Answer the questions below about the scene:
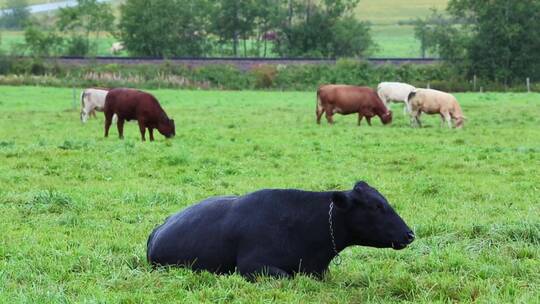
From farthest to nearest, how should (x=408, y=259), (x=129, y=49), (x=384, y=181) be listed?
(x=129, y=49) → (x=384, y=181) → (x=408, y=259)

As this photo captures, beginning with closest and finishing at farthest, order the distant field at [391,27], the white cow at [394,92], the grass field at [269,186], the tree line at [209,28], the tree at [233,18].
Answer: the grass field at [269,186]
the white cow at [394,92]
the tree line at [209,28]
the tree at [233,18]
the distant field at [391,27]

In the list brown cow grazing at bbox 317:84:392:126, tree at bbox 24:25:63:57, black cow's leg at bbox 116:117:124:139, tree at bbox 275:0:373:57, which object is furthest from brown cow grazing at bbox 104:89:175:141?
tree at bbox 275:0:373:57

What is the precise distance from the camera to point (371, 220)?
22.8 feet

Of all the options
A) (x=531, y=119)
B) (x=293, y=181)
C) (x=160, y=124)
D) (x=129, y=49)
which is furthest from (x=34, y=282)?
(x=129, y=49)

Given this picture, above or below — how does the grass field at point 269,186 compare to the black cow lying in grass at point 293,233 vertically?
below

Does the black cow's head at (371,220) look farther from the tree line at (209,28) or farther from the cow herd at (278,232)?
the tree line at (209,28)

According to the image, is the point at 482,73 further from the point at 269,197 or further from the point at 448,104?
the point at 269,197

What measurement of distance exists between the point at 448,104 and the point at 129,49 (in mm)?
65775

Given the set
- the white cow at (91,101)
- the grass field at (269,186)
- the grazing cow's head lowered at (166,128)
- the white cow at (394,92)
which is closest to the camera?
the grass field at (269,186)

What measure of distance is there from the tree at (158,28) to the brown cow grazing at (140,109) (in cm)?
6339

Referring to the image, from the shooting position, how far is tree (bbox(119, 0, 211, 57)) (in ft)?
281

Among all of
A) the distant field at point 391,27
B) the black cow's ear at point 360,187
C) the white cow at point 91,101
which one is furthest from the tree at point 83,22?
the black cow's ear at point 360,187

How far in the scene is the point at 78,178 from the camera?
556 inches

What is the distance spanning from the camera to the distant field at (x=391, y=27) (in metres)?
112
